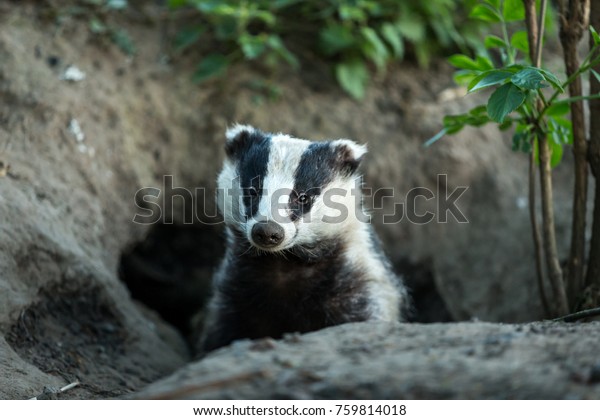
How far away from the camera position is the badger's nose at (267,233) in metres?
3.51

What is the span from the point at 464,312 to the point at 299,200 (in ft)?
6.93

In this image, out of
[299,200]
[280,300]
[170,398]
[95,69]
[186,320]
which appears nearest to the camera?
[170,398]

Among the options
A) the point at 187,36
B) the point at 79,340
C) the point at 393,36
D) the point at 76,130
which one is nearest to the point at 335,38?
the point at 393,36

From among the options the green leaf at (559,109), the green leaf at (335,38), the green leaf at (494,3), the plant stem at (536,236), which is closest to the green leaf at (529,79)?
the green leaf at (559,109)

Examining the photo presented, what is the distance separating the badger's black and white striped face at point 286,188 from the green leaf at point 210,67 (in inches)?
50.9

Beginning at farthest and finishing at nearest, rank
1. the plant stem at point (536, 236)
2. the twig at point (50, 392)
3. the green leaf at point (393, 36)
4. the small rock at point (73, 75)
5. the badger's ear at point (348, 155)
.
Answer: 1. the green leaf at point (393, 36)
2. the small rock at point (73, 75)
3. the badger's ear at point (348, 155)
4. the plant stem at point (536, 236)
5. the twig at point (50, 392)

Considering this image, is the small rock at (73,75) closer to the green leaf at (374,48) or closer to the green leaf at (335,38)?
the green leaf at (335,38)

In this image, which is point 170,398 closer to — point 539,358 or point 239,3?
point 539,358

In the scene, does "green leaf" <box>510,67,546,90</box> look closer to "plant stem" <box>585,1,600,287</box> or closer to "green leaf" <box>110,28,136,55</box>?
"plant stem" <box>585,1,600,287</box>

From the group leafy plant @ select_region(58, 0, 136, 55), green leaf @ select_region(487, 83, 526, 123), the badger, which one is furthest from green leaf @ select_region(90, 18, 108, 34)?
green leaf @ select_region(487, 83, 526, 123)

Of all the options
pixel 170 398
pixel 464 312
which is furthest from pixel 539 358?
pixel 464 312

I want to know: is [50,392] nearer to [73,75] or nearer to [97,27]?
[73,75]

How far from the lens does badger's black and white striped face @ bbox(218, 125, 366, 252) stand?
3.65 meters

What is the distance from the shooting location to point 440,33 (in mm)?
5785
